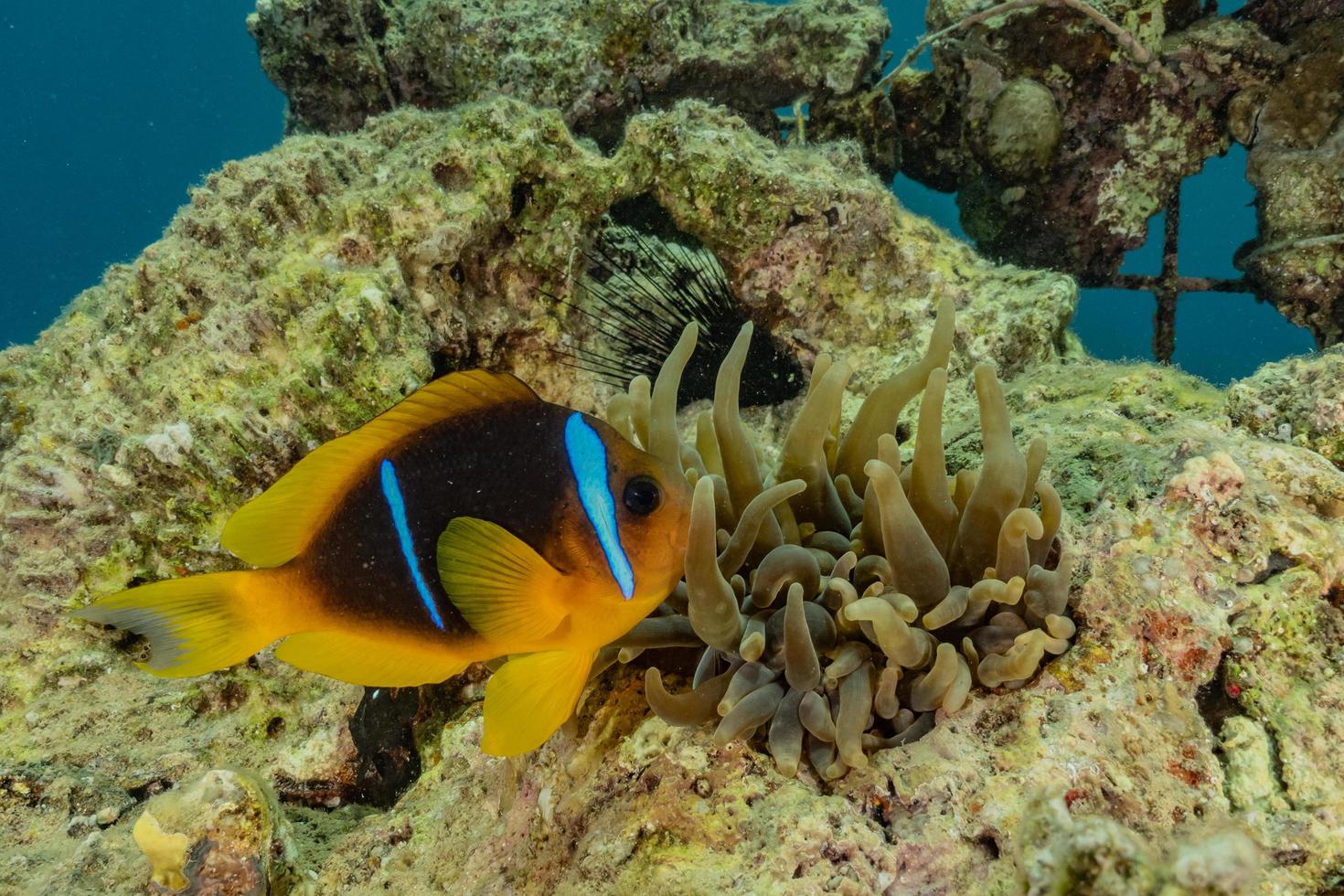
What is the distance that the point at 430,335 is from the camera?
102 inches

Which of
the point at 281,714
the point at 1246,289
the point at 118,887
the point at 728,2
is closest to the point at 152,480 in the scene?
the point at 281,714

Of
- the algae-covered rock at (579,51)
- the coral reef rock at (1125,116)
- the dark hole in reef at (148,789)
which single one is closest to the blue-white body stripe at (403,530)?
the dark hole in reef at (148,789)

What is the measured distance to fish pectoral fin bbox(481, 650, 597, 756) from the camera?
1155mm

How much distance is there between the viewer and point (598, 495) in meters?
1.16

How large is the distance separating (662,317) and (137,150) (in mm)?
71706

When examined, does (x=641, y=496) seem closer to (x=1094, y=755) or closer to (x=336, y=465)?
(x=336, y=465)

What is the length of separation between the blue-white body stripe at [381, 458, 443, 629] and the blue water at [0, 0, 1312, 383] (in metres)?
48.6

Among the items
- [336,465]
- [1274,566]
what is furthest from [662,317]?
[1274,566]

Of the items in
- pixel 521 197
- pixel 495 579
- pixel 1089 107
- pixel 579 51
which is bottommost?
pixel 495 579

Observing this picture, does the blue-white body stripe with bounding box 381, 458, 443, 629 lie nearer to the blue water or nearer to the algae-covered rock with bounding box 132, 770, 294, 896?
the algae-covered rock with bounding box 132, 770, 294, 896

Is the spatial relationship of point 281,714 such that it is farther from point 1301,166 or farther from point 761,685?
point 1301,166

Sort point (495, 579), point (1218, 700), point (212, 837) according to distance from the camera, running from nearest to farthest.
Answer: point (495, 579) < point (1218, 700) < point (212, 837)

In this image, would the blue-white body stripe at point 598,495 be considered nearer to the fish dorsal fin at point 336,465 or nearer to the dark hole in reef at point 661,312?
the fish dorsal fin at point 336,465

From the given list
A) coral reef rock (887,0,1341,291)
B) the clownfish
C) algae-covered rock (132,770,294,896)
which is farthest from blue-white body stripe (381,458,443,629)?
coral reef rock (887,0,1341,291)
